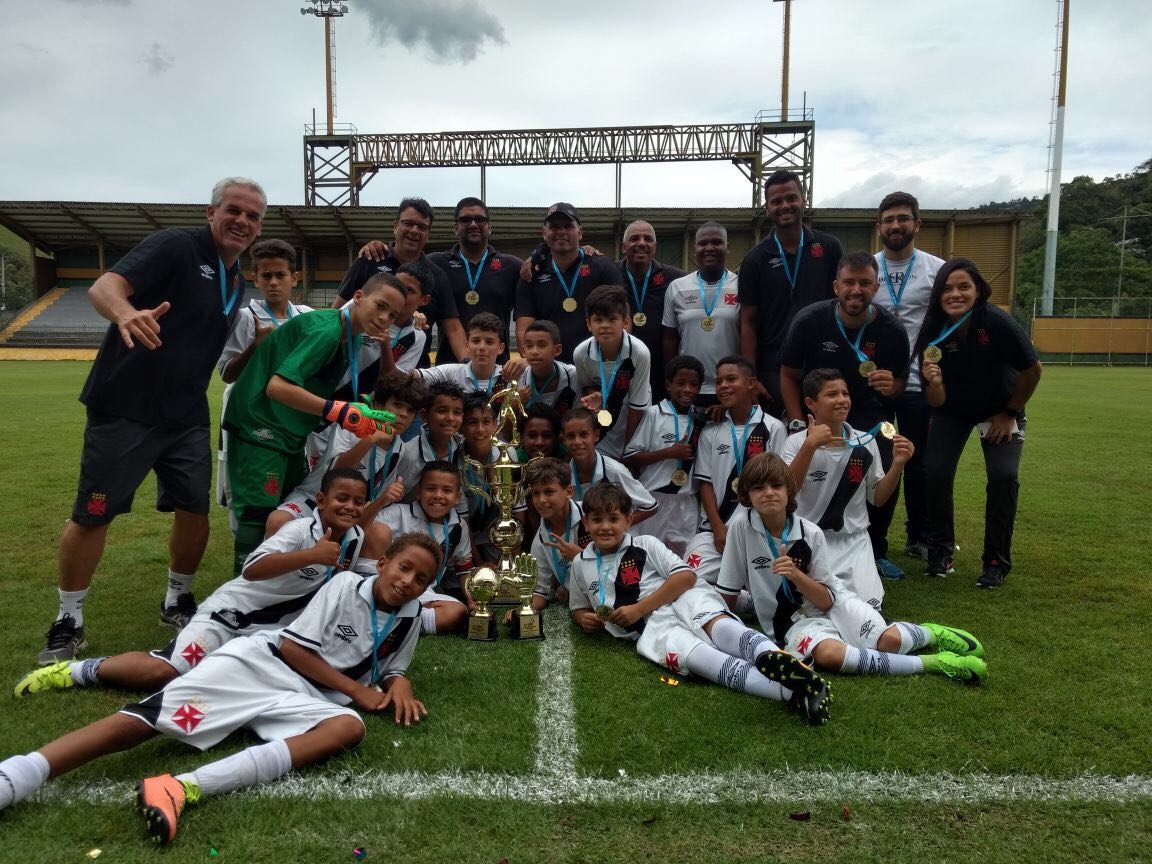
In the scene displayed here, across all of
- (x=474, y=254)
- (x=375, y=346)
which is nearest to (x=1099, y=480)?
(x=474, y=254)

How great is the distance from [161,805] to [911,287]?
5.21 meters

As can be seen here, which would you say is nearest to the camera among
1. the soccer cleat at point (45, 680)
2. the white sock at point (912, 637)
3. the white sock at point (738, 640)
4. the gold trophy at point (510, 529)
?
the soccer cleat at point (45, 680)

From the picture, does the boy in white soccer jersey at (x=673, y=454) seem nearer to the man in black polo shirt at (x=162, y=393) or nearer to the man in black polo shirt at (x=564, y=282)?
the man in black polo shirt at (x=564, y=282)

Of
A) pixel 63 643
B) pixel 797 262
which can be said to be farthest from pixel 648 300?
pixel 63 643

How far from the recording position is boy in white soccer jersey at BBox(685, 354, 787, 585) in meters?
4.83

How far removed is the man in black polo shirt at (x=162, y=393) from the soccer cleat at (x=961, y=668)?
144 inches

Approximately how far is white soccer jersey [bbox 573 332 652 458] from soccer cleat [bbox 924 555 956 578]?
2176 millimetres

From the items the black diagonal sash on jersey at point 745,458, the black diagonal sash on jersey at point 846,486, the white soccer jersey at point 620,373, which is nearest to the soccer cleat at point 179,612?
the white soccer jersey at point 620,373

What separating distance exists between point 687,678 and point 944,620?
1697 millimetres

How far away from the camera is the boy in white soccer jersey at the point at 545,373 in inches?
195

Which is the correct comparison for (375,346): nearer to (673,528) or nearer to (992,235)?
(673,528)

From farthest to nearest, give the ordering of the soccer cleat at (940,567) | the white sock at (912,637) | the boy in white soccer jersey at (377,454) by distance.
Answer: the soccer cleat at (940,567)
the boy in white soccer jersey at (377,454)
the white sock at (912,637)

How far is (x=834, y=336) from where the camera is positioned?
483 centimetres

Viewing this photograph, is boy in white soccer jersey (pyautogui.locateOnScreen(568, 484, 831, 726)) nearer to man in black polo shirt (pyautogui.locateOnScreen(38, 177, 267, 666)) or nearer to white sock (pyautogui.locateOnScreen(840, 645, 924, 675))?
white sock (pyautogui.locateOnScreen(840, 645, 924, 675))
